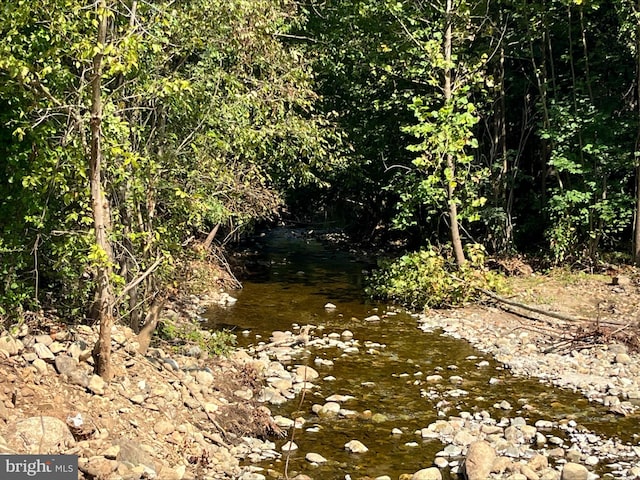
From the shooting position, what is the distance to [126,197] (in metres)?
8.20

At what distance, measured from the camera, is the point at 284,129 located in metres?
10.9

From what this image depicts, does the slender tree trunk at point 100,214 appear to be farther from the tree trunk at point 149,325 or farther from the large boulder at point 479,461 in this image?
the large boulder at point 479,461

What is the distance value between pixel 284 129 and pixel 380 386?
14.5 ft

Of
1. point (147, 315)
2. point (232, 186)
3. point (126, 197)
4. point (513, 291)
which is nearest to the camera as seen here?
point (126, 197)

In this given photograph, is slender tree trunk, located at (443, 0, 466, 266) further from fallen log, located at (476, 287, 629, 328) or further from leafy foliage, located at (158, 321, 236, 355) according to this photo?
leafy foliage, located at (158, 321, 236, 355)

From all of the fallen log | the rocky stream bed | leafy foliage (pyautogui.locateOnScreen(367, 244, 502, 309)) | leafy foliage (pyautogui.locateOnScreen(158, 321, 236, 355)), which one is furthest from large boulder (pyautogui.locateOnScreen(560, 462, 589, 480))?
leafy foliage (pyautogui.locateOnScreen(367, 244, 502, 309))

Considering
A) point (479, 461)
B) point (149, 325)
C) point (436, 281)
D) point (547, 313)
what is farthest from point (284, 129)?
point (479, 461)

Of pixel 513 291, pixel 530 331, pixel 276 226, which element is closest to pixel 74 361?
pixel 530 331

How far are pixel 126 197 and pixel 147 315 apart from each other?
171cm

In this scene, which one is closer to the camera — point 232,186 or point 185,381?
point 185,381

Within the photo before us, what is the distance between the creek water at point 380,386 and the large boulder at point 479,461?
0.46 m

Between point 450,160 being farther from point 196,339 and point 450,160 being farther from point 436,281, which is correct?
point 196,339

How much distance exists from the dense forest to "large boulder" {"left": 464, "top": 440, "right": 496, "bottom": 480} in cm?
372

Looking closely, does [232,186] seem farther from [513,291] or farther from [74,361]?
[513,291]
